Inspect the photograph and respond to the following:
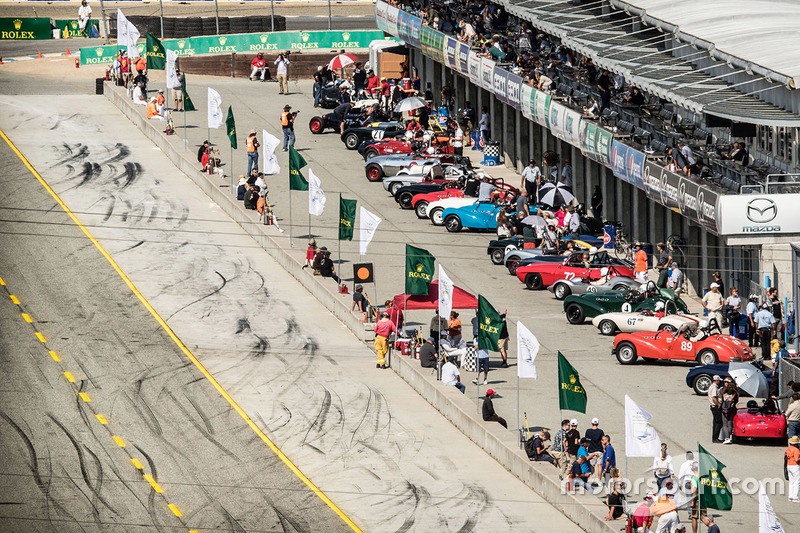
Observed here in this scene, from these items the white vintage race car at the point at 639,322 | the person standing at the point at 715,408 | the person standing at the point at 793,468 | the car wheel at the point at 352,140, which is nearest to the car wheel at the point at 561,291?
the white vintage race car at the point at 639,322

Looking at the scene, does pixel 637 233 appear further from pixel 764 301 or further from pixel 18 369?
pixel 18 369

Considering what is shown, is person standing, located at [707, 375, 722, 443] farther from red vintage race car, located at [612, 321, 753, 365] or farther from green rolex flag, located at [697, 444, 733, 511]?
green rolex flag, located at [697, 444, 733, 511]

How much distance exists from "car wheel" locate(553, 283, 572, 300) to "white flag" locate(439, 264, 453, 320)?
789 cm

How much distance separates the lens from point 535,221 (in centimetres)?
4375

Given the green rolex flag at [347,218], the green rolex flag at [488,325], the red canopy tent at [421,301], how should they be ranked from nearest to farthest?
the green rolex flag at [488,325] < the red canopy tent at [421,301] < the green rolex flag at [347,218]

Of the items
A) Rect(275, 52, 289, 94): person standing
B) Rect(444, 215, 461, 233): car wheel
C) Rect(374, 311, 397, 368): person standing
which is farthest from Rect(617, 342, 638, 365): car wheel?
Rect(275, 52, 289, 94): person standing

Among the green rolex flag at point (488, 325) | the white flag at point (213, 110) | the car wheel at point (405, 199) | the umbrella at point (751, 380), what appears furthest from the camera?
the white flag at point (213, 110)

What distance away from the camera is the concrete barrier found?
89.2ft

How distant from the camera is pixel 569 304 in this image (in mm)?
39000

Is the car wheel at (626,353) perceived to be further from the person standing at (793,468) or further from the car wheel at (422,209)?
the car wheel at (422,209)

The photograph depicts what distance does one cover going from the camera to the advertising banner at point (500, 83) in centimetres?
5441

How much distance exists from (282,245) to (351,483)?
16382 millimetres

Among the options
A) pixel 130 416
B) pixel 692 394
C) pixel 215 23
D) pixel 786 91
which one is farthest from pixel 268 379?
pixel 215 23

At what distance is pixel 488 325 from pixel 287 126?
80.3 feet
